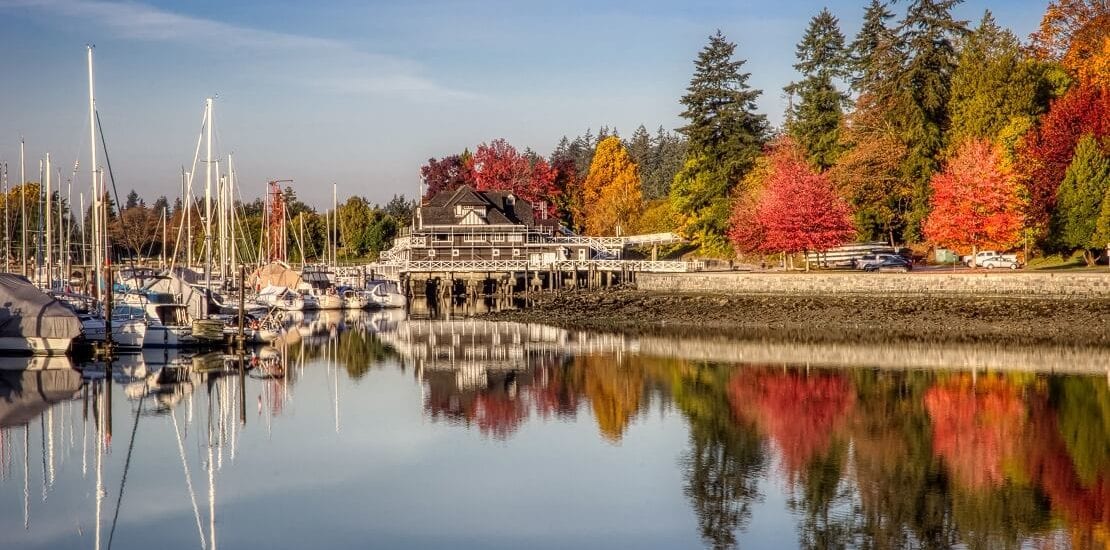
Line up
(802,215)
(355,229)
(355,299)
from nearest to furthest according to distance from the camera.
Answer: (802,215) → (355,299) → (355,229)

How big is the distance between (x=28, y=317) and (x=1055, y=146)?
1968 inches

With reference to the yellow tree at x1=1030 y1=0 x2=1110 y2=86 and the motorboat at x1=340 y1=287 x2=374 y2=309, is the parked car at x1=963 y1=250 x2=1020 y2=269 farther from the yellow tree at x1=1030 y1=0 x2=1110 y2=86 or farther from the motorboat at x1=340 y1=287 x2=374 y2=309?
the motorboat at x1=340 y1=287 x2=374 y2=309

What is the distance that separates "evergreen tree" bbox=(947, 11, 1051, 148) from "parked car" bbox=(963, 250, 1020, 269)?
22.7 feet

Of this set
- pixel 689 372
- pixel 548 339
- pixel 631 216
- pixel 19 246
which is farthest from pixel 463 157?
pixel 689 372

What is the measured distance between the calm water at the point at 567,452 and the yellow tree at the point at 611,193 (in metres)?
57.4

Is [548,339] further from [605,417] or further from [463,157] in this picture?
[463,157]

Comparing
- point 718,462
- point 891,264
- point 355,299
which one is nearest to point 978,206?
point 891,264

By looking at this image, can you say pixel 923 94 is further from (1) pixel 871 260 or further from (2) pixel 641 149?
(2) pixel 641 149

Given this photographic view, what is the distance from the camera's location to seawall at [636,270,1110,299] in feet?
166

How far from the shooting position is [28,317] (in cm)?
4034

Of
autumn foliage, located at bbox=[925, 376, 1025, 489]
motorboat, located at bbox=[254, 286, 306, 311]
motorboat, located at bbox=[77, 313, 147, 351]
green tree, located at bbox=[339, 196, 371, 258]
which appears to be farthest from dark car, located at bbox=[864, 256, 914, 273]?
green tree, located at bbox=[339, 196, 371, 258]

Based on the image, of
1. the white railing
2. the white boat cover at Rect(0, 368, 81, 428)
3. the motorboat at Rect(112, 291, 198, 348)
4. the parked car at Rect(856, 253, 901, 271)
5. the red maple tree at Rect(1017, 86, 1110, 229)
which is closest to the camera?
the white boat cover at Rect(0, 368, 81, 428)

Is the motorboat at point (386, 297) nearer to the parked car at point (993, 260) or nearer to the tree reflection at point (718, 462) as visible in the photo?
the parked car at point (993, 260)

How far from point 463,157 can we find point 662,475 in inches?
3998
